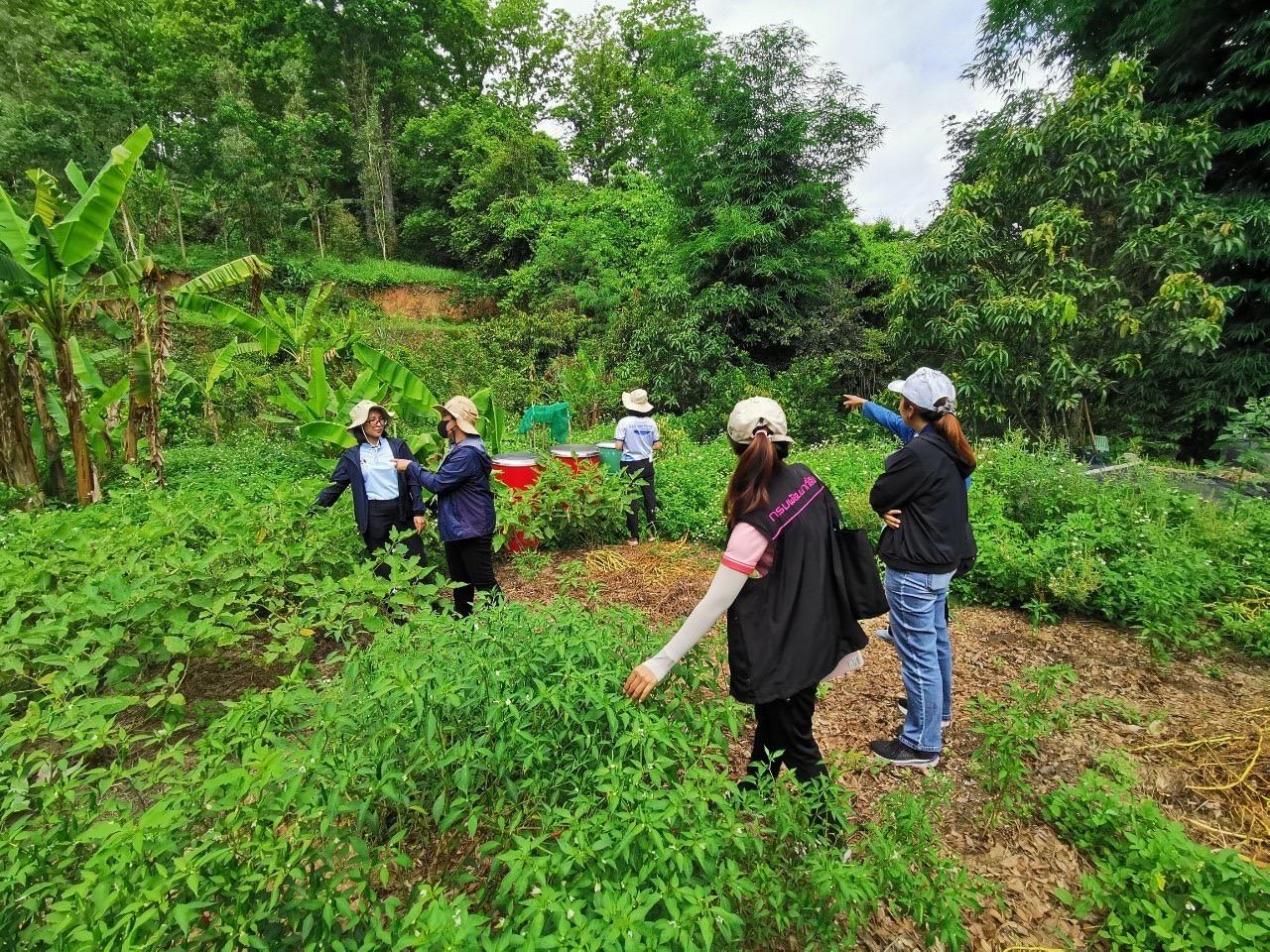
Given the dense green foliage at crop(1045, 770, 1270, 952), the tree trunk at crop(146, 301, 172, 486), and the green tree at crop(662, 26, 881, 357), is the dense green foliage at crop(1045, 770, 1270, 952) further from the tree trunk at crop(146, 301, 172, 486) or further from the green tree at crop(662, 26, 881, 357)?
the green tree at crop(662, 26, 881, 357)

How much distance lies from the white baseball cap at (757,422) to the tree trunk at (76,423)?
732 centimetres

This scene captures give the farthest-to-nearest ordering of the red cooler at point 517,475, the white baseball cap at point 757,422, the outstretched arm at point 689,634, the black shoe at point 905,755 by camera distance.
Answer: the red cooler at point 517,475
the black shoe at point 905,755
the white baseball cap at point 757,422
the outstretched arm at point 689,634

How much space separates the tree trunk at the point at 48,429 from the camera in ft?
22.4

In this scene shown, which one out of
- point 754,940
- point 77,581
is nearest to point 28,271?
point 77,581


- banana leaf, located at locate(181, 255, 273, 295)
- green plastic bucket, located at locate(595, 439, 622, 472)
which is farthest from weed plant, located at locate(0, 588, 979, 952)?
banana leaf, located at locate(181, 255, 273, 295)

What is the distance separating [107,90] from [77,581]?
78.2ft

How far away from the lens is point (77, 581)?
10.9 ft

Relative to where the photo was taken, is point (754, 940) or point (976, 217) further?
point (976, 217)

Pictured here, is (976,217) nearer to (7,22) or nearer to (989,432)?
(989,432)

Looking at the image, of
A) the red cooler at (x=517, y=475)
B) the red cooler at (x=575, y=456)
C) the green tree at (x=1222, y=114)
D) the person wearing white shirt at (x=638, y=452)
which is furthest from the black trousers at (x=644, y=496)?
the green tree at (x=1222, y=114)

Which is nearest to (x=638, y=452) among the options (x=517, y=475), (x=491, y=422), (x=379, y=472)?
(x=517, y=475)

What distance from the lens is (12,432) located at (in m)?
6.39

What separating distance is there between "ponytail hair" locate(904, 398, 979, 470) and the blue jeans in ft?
1.87

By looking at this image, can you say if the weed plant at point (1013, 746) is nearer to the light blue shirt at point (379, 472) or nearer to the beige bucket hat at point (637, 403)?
the light blue shirt at point (379, 472)
